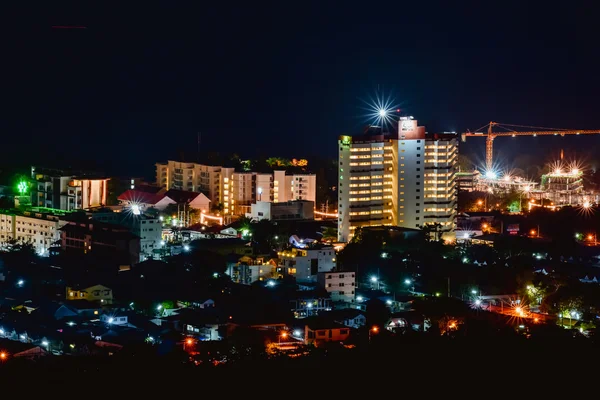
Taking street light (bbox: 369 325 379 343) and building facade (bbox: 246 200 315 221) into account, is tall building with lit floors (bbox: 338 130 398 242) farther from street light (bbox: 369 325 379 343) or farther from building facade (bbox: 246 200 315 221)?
street light (bbox: 369 325 379 343)

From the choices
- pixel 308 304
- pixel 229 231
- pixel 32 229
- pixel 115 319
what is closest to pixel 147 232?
pixel 229 231

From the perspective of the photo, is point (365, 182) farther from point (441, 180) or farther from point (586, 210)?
point (586, 210)

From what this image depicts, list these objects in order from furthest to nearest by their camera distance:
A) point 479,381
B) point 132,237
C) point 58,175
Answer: point 58,175
point 132,237
point 479,381

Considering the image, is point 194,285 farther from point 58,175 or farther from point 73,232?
point 58,175

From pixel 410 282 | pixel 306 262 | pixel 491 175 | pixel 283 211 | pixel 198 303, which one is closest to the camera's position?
pixel 198 303

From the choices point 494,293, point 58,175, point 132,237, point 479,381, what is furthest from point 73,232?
point 479,381

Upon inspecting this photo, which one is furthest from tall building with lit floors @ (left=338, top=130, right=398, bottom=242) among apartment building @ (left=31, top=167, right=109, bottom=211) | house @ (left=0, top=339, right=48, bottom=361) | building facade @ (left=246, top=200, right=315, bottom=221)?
house @ (left=0, top=339, right=48, bottom=361)
